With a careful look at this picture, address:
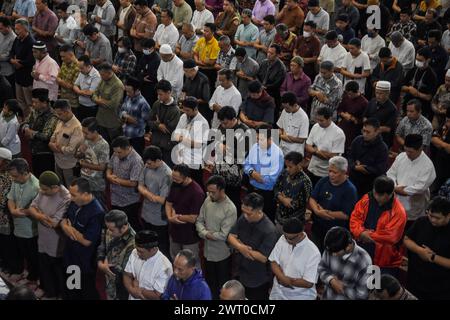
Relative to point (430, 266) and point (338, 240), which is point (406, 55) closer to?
point (430, 266)

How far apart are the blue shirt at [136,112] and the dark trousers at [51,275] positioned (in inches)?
92.3

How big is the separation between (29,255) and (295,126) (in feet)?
10.8

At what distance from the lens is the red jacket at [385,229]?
6.49 m

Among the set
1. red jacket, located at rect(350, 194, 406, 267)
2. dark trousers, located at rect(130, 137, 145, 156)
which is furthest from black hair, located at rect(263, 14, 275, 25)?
red jacket, located at rect(350, 194, 406, 267)

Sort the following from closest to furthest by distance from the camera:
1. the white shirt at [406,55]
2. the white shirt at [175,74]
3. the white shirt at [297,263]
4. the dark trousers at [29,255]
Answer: the white shirt at [297,263] < the dark trousers at [29,255] < the white shirt at [175,74] < the white shirt at [406,55]

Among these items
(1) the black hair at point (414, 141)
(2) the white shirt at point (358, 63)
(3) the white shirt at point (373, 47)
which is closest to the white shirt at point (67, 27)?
(2) the white shirt at point (358, 63)

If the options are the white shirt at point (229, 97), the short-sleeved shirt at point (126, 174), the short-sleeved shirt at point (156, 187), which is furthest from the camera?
the white shirt at point (229, 97)

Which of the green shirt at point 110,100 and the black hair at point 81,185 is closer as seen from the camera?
the black hair at point 81,185

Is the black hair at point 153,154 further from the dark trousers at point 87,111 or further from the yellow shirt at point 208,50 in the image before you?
the yellow shirt at point 208,50

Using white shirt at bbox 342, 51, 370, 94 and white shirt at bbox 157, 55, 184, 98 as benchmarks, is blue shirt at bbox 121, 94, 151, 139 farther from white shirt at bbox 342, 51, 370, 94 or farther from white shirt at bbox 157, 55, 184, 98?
white shirt at bbox 342, 51, 370, 94

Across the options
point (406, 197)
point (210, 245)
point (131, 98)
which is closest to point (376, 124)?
point (406, 197)

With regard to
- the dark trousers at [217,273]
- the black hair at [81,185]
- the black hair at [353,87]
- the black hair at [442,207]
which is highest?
the black hair at [442,207]

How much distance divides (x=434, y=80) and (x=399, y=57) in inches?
38.6

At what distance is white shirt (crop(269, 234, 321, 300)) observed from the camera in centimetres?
614
